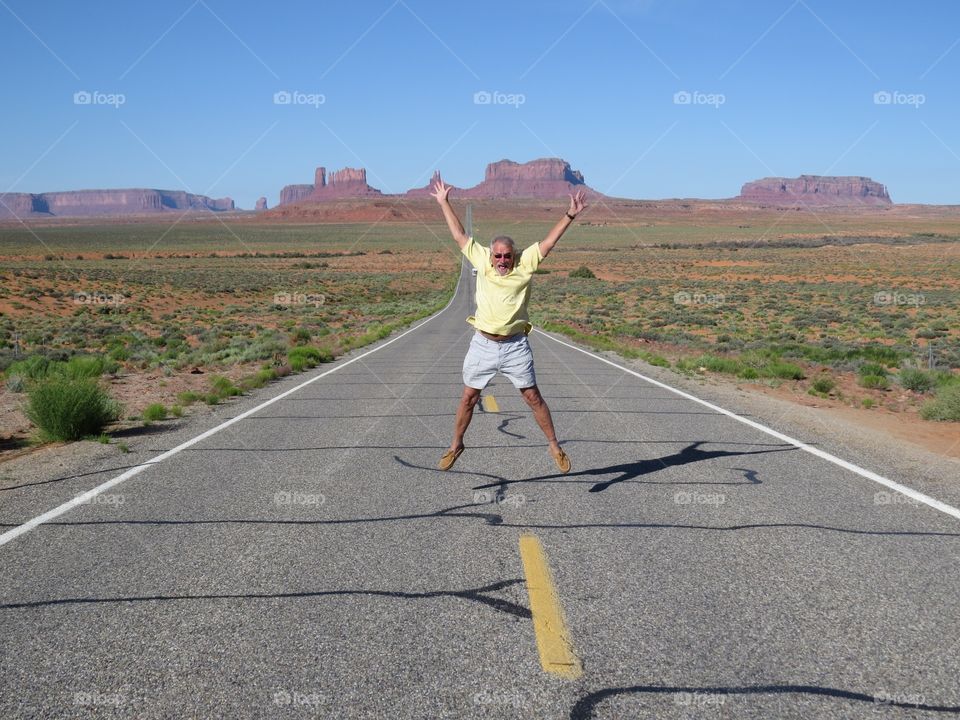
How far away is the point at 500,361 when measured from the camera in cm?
675

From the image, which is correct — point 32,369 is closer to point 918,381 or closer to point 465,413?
point 465,413

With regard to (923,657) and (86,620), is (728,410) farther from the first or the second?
(86,620)

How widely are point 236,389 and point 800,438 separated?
336 inches

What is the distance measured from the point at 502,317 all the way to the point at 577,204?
1.09 meters

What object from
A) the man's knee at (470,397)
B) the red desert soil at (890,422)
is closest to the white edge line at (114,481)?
the man's knee at (470,397)

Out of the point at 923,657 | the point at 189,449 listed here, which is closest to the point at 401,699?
the point at 923,657

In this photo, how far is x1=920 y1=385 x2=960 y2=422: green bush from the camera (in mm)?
11688

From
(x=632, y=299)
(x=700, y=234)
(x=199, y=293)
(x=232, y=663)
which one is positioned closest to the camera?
(x=232, y=663)

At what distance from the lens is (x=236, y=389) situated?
13398mm

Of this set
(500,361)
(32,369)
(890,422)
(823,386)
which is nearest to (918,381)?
(823,386)

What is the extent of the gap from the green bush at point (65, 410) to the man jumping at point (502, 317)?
4.81 metres

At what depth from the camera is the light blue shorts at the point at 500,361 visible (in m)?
6.73

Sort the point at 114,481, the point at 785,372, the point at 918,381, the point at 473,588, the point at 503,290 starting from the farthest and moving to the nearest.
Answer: the point at 785,372 < the point at 918,381 < the point at 114,481 < the point at 503,290 < the point at 473,588

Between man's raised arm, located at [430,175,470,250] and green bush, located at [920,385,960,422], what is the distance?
845cm
